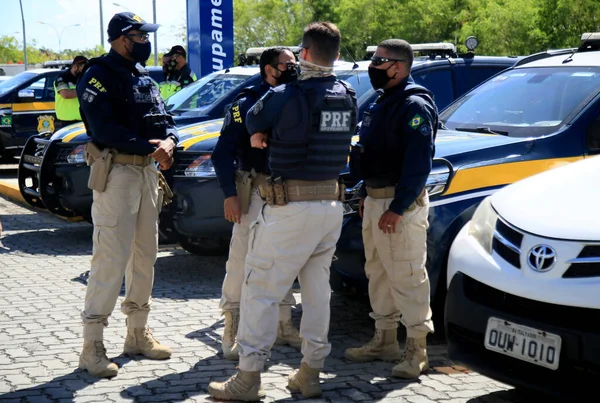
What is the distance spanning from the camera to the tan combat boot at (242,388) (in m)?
4.45

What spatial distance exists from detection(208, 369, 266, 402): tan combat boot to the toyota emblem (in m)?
1.48

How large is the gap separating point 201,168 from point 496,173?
2.72 meters

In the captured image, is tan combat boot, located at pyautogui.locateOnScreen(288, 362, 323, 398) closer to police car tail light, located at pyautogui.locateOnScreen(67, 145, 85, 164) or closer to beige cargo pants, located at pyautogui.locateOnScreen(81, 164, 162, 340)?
beige cargo pants, located at pyautogui.locateOnScreen(81, 164, 162, 340)

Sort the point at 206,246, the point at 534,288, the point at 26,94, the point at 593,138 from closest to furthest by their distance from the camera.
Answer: the point at 534,288
the point at 593,138
the point at 206,246
the point at 26,94

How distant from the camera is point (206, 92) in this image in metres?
9.40

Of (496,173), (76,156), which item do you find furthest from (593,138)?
(76,156)

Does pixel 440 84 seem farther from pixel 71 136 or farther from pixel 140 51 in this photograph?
pixel 140 51

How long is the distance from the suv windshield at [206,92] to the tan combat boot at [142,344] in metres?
4.17

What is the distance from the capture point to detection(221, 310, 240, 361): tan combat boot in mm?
5263

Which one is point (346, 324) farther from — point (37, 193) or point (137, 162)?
point (37, 193)

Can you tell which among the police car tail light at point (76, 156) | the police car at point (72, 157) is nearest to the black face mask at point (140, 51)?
the police car at point (72, 157)

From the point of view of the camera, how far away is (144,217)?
521 cm

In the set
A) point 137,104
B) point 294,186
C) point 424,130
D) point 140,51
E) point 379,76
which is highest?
point 140,51

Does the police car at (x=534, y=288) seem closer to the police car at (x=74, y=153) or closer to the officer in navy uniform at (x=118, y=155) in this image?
the officer in navy uniform at (x=118, y=155)
